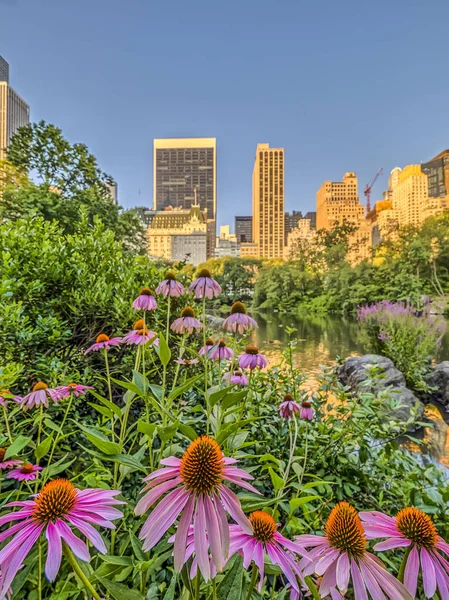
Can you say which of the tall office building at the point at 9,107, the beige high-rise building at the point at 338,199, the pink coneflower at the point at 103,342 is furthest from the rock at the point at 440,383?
the beige high-rise building at the point at 338,199

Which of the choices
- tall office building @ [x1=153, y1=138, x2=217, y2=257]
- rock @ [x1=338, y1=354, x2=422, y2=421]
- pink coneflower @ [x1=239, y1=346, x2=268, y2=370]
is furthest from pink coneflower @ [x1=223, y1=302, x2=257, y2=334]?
tall office building @ [x1=153, y1=138, x2=217, y2=257]

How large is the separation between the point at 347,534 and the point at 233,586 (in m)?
0.11

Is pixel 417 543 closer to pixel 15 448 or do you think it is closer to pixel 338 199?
pixel 15 448

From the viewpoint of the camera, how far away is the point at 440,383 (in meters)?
3.14

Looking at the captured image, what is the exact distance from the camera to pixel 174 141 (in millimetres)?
51469

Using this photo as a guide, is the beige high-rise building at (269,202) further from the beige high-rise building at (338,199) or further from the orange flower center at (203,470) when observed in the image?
the orange flower center at (203,470)

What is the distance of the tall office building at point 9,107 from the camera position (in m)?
10.9

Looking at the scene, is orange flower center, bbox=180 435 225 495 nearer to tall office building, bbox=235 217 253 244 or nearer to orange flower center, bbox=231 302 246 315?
orange flower center, bbox=231 302 246 315

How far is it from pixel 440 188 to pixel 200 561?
30197 millimetres

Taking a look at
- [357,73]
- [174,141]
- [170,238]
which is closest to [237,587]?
[357,73]

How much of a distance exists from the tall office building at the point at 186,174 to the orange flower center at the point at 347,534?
51.1 meters

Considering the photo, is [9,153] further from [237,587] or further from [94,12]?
[237,587]

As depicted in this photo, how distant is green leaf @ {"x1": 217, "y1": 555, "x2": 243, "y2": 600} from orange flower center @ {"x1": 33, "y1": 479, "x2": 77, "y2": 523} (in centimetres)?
15

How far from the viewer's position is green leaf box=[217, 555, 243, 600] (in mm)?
255
